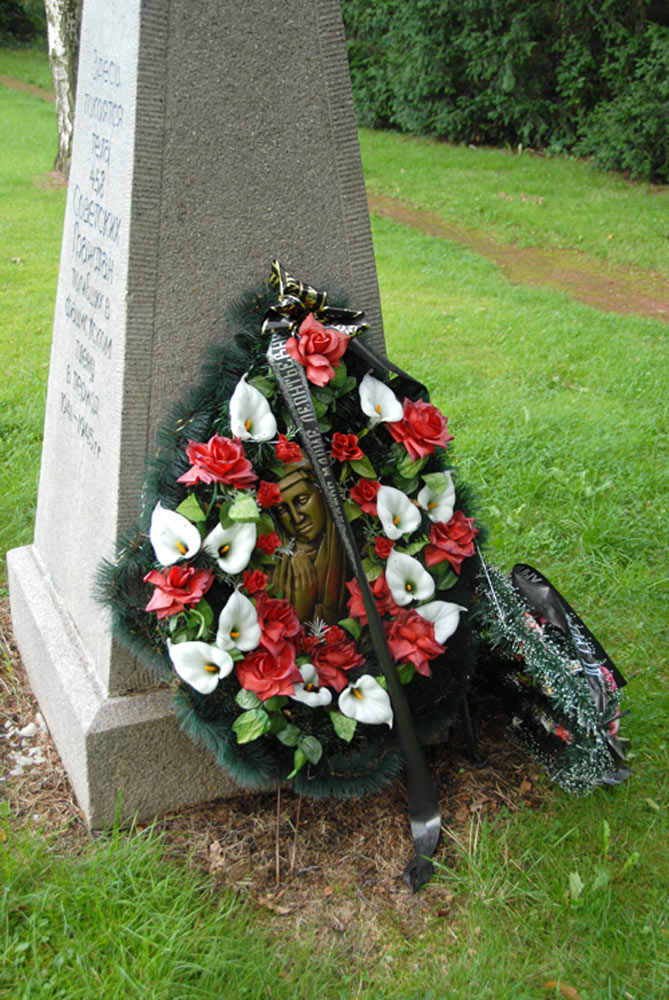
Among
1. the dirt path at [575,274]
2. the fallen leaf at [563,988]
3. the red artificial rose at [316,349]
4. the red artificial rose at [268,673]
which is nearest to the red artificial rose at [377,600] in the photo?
the red artificial rose at [268,673]

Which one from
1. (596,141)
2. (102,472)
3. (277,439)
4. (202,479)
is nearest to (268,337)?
(277,439)

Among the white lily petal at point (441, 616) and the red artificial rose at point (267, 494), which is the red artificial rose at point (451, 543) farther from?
the red artificial rose at point (267, 494)

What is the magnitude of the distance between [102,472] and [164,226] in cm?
62

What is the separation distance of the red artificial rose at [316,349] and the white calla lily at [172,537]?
0.42 metres

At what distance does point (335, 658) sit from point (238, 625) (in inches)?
10.4

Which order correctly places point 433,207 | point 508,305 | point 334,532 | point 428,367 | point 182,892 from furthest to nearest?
1. point 433,207
2. point 508,305
3. point 428,367
4. point 334,532
5. point 182,892

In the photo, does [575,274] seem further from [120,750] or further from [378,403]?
[120,750]

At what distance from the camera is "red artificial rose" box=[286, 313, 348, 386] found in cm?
206

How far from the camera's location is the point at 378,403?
223 cm

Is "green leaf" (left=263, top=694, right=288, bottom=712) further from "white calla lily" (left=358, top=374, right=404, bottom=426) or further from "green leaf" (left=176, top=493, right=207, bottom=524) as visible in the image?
"white calla lily" (left=358, top=374, right=404, bottom=426)

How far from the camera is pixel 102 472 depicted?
7.64 feet

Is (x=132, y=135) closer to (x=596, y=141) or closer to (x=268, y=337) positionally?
(x=268, y=337)

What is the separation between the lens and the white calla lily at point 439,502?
2275mm

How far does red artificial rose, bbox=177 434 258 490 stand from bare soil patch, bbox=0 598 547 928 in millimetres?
902
